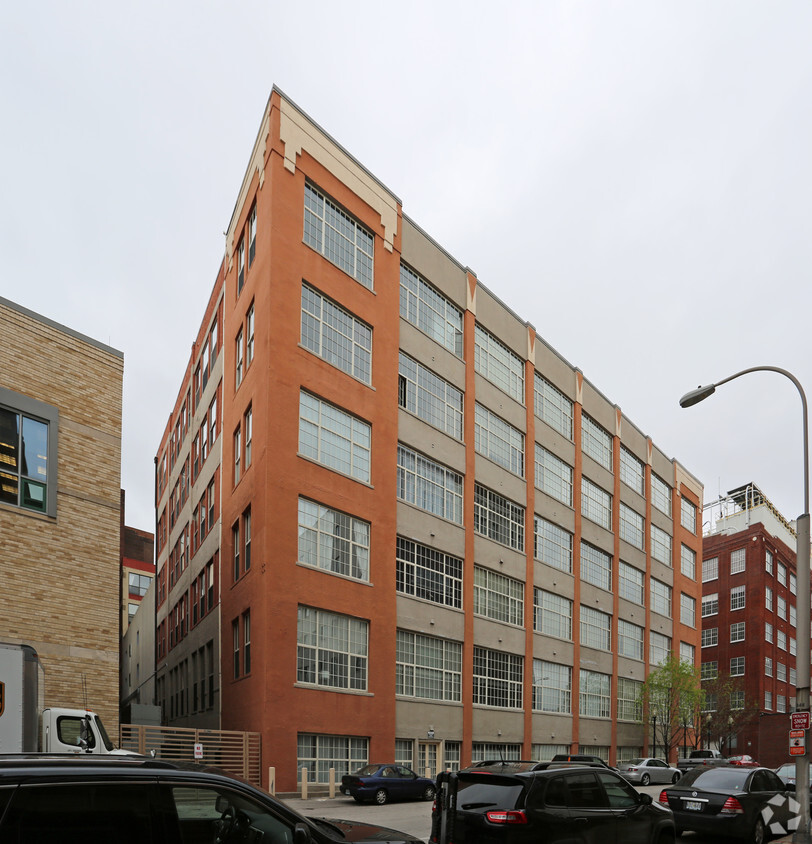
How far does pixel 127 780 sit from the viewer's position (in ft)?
17.8

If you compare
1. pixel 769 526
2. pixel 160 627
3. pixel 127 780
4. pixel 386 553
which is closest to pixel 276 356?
pixel 386 553

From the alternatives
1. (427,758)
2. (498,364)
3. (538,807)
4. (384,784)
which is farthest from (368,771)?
(498,364)

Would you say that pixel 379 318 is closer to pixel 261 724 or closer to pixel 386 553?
pixel 386 553

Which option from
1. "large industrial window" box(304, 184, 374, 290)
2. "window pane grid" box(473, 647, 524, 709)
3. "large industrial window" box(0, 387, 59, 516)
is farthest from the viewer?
"window pane grid" box(473, 647, 524, 709)

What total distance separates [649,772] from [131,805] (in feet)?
143

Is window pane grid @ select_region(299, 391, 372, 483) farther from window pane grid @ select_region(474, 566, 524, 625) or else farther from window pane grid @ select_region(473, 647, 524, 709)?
window pane grid @ select_region(473, 647, 524, 709)

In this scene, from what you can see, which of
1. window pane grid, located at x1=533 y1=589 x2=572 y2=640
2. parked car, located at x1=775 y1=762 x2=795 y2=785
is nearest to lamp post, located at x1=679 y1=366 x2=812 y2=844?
parked car, located at x1=775 y1=762 x2=795 y2=785

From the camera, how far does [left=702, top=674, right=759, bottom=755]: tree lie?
70062mm

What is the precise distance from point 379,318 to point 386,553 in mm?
9502

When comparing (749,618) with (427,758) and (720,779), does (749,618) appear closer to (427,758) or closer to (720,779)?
(427,758)

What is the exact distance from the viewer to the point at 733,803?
15.7 metres

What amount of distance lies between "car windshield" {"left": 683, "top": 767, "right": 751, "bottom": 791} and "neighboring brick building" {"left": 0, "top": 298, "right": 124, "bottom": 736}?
557 inches

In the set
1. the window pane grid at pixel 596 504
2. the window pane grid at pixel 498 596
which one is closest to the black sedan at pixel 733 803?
the window pane grid at pixel 498 596

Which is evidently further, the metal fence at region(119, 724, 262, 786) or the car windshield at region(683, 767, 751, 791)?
the metal fence at region(119, 724, 262, 786)
